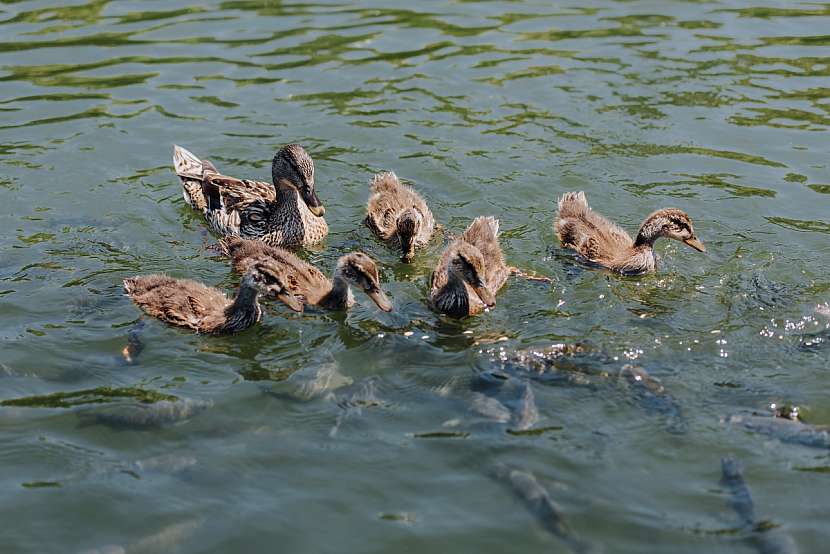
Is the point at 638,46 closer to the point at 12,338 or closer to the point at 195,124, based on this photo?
the point at 195,124

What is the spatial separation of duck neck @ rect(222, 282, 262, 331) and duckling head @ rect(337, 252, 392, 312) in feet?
2.67

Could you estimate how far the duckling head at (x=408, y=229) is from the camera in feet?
32.3

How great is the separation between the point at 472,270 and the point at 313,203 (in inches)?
97.7

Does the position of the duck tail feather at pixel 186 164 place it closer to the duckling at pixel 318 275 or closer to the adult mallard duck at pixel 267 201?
the adult mallard duck at pixel 267 201

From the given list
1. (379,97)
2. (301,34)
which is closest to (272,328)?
(379,97)

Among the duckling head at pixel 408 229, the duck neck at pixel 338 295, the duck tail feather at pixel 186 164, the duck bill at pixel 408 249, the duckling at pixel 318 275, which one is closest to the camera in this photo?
the duckling at pixel 318 275

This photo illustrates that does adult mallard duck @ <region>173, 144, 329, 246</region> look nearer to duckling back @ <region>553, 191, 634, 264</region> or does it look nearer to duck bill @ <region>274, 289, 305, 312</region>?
duck bill @ <region>274, 289, 305, 312</region>

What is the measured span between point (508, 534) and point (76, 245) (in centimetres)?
579

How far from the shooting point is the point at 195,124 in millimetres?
12953

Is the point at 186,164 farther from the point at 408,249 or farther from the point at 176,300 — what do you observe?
the point at 176,300

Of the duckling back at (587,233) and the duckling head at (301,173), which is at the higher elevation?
the duckling head at (301,173)

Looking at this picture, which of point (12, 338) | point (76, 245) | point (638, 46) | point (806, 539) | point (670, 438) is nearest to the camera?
point (806, 539)

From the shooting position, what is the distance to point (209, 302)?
882cm

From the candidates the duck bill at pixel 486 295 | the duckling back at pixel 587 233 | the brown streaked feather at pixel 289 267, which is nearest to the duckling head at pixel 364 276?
the brown streaked feather at pixel 289 267
